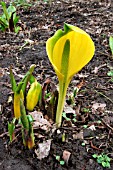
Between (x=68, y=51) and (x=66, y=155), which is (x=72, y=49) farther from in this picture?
(x=66, y=155)

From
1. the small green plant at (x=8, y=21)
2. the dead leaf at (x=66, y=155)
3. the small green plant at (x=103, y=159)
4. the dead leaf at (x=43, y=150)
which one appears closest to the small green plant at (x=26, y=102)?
the dead leaf at (x=43, y=150)

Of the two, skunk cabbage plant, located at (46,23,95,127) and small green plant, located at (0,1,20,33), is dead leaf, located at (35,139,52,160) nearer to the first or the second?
skunk cabbage plant, located at (46,23,95,127)

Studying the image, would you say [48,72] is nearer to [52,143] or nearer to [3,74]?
[3,74]

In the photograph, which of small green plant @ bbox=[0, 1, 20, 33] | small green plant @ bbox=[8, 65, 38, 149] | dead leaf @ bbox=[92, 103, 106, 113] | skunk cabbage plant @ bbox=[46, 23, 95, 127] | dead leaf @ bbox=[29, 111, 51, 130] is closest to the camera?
skunk cabbage plant @ bbox=[46, 23, 95, 127]

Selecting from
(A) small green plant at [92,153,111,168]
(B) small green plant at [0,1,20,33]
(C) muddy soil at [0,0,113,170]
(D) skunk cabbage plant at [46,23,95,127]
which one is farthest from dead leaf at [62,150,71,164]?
(B) small green plant at [0,1,20,33]

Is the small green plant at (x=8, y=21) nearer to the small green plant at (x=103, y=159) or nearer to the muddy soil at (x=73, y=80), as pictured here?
the muddy soil at (x=73, y=80)

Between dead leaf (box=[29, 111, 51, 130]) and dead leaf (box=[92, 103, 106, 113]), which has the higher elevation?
dead leaf (box=[29, 111, 51, 130])

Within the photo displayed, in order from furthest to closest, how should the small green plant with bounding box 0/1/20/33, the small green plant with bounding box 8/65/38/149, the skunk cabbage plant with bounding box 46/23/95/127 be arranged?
the small green plant with bounding box 0/1/20/33
the small green plant with bounding box 8/65/38/149
the skunk cabbage plant with bounding box 46/23/95/127

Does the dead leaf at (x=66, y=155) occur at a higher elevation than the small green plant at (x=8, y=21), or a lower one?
lower

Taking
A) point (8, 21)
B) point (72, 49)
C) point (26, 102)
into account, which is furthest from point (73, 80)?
point (8, 21)
